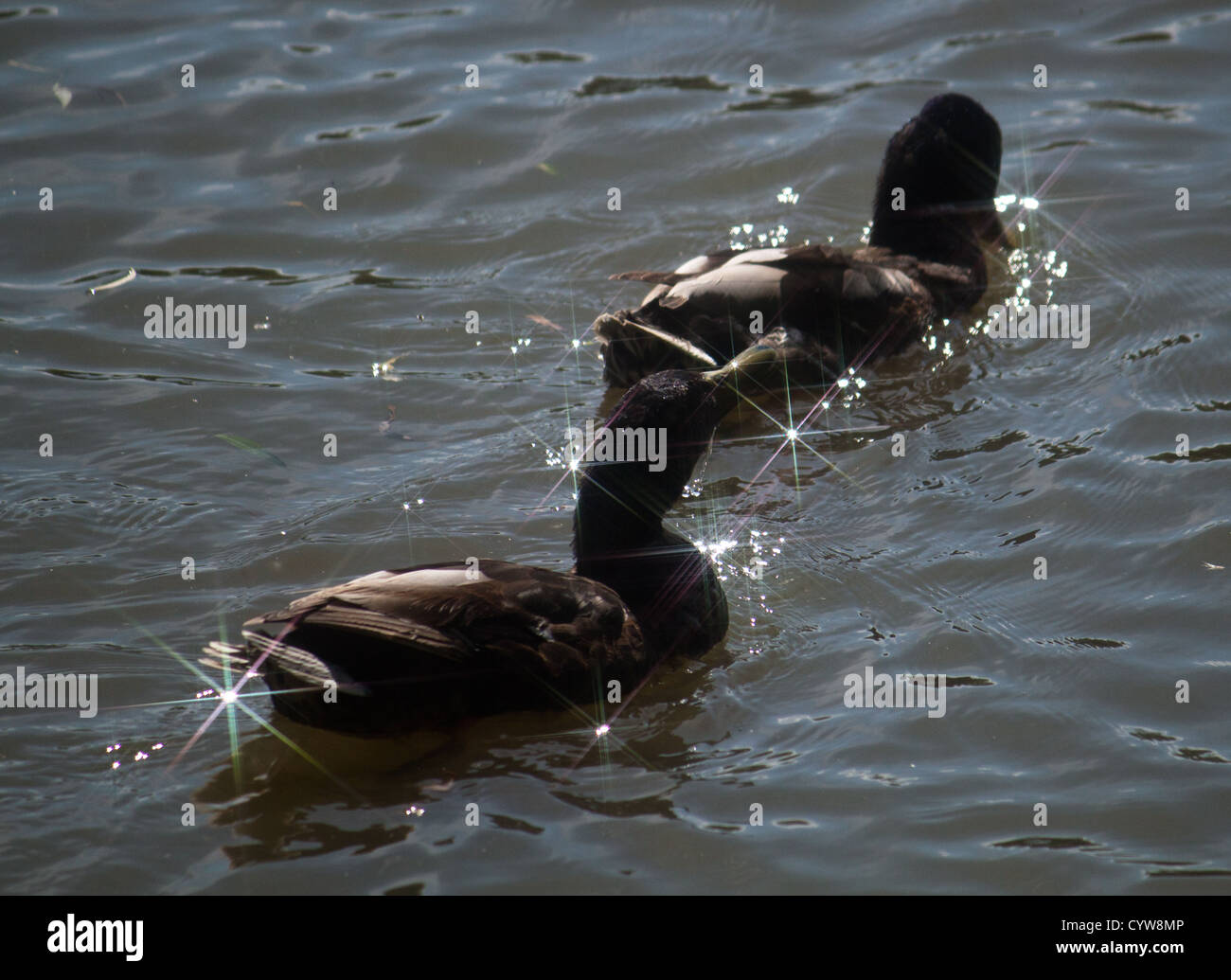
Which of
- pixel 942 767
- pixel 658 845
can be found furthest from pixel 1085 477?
pixel 658 845

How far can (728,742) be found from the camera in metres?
5.12

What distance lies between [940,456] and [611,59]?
19.0 feet

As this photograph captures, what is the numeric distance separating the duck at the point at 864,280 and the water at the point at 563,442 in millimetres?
298

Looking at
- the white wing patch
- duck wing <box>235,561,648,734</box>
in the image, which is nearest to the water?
duck wing <box>235,561,648,734</box>

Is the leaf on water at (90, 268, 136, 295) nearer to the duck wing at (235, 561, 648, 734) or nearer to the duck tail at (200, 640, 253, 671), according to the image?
the duck tail at (200, 640, 253, 671)

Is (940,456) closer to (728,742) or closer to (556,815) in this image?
(728,742)

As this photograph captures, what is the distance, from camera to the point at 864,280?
7965 mm

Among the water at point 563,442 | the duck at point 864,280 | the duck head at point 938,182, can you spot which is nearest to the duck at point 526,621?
the water at point 563,442

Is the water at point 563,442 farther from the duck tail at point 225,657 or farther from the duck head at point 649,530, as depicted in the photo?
the duck head at point 649,530

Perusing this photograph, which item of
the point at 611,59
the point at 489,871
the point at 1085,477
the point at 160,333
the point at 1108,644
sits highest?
the point at 611,59

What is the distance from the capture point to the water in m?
4.67

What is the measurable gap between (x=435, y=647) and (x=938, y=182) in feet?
18.9

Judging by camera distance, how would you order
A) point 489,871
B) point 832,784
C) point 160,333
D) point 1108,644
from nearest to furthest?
point 489,871 → point 832,784 → point 1108,644 → point 160,333

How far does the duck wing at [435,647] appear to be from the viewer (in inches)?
187
